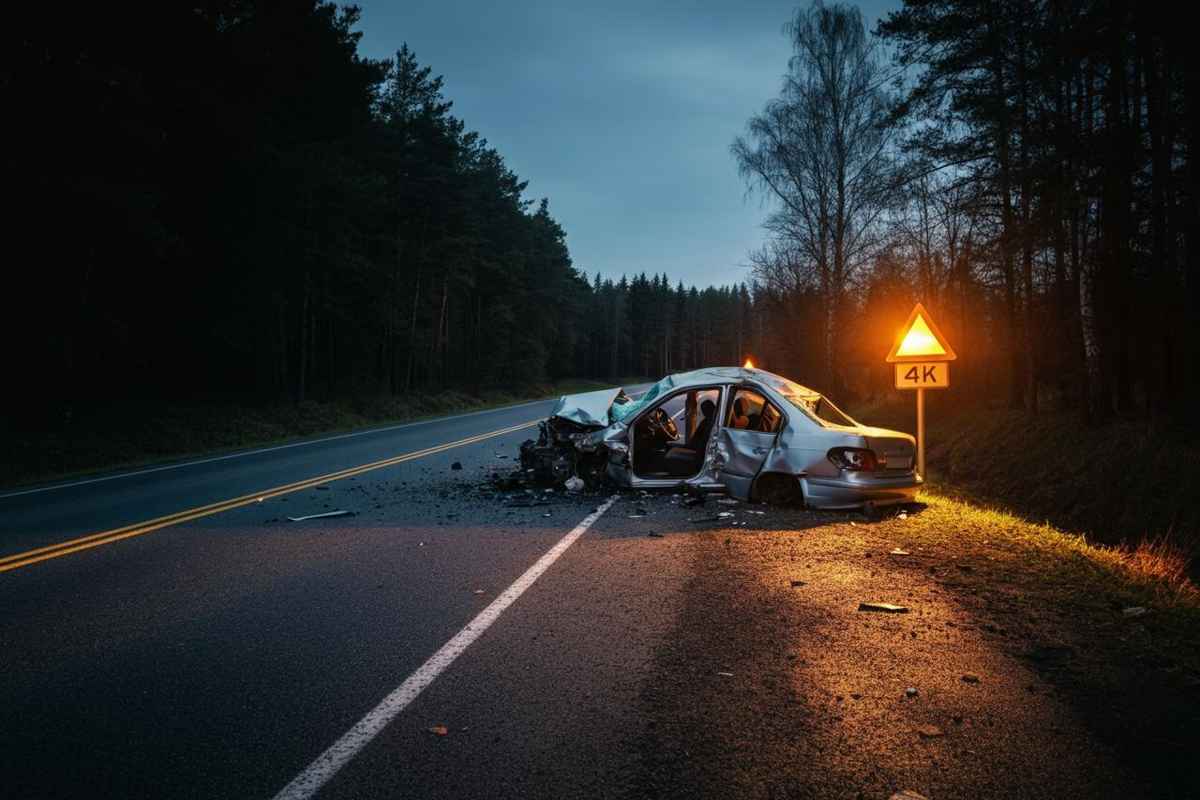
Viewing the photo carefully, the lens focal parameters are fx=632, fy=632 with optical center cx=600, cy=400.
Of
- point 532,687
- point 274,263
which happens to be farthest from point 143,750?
point 274,263

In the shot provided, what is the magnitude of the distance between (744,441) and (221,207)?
21470 mm

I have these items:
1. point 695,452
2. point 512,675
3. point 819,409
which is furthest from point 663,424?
point 512,675

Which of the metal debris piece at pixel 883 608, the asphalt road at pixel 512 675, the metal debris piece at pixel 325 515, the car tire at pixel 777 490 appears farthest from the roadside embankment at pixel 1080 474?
the metal debris piece at pixel 325 515

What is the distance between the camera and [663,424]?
1028 cm

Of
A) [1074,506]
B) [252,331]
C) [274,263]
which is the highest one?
[274,263]

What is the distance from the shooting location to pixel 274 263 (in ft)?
75.7

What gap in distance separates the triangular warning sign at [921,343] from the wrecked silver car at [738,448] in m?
1.69

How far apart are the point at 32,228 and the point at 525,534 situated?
15.8 metres

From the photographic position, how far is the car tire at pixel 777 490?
7.79 meters

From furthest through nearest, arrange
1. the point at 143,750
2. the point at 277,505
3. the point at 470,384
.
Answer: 1. the point at 470,384
2. the point at 277,505
3. the point at 143,750

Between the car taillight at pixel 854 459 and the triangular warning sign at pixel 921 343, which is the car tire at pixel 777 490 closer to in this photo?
the car taillight at pixel 854 459

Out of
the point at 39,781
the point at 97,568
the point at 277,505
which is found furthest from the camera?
the point at 277,505

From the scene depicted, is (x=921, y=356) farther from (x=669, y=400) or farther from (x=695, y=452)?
(x=669, y=400)

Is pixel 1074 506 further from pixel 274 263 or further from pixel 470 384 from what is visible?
pixel 470 384
